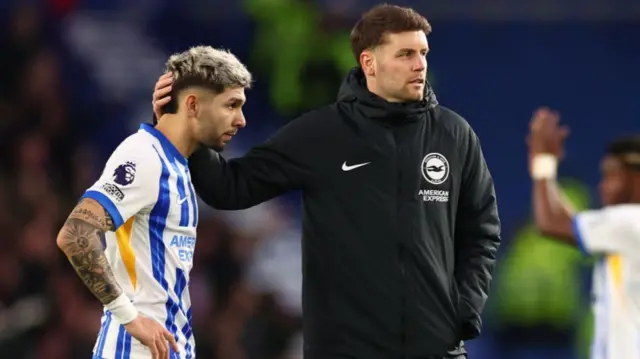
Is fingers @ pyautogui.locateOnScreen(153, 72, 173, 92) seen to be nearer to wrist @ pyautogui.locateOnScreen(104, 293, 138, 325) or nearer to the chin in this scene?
the chin

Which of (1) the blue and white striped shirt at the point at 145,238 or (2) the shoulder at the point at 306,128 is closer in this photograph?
(1) the blue and white striped shirt at the point at 145,238

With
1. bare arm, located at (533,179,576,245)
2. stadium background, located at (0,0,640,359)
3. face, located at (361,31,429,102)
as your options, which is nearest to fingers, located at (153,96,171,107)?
face, located at (361,31,429,102)

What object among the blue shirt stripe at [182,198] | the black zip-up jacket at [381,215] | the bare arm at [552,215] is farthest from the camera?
the bare arm at [552,215]

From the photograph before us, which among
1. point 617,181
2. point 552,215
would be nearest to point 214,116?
point 552,215

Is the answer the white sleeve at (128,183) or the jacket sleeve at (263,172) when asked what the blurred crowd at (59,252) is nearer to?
the jacket sleeve at (263,172)

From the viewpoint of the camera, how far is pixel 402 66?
5066 mm

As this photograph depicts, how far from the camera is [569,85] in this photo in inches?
482

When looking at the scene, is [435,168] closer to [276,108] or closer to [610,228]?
[610,228]

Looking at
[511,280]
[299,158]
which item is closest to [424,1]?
[511,280]

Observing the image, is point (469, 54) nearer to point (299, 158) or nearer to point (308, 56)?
point (308, 56)

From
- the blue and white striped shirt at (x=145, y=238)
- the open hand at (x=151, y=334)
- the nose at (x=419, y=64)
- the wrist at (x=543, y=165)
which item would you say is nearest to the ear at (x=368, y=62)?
the nose at (x=419, y=64)

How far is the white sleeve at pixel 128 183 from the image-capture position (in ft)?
15.0

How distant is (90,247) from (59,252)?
598cm

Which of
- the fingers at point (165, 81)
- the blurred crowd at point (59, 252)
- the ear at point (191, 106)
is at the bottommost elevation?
the blurred crowd at point (59, 252)
